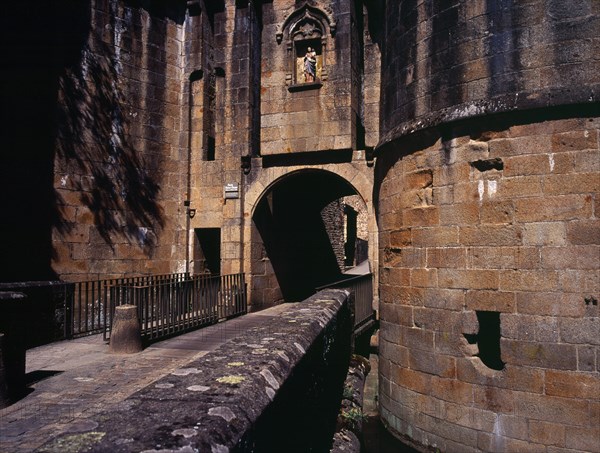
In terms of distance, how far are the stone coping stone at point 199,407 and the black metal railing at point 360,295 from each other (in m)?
5.51

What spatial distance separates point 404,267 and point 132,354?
4.17 m

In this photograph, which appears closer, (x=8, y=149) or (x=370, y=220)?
(x=8, y=149)

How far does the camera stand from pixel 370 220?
391 inches

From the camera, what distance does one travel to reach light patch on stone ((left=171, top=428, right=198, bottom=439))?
161 cm

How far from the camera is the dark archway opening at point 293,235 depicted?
11781 millimetres

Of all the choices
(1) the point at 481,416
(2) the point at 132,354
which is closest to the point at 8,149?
(2) the point at 132,354

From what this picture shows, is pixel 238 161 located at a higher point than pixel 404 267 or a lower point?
higher

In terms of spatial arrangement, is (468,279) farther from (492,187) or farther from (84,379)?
(84,379)

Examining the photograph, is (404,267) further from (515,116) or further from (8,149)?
(8,149)

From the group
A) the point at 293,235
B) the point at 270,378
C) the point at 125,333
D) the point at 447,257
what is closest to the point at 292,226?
the point at 293,235

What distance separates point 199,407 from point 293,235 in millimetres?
12147

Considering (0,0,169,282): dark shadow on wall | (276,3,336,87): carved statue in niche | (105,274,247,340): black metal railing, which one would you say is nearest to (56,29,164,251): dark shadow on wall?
(0,0,169,282): dark shadow on wall

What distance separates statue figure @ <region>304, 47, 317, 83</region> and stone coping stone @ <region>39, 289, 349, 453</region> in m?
9.11

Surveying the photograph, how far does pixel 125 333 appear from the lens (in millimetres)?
6656
